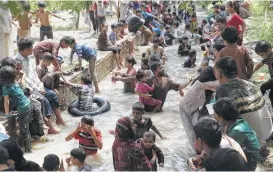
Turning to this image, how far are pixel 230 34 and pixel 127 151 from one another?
250 centimetres

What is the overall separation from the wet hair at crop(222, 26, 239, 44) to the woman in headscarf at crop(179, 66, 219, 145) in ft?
2.45

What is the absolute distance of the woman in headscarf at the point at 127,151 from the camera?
5008 mm

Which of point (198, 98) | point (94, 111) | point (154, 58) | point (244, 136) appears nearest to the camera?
point (244, 136)

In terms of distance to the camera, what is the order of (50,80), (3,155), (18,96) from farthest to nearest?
(50,80) < (18,96) < (3,155)

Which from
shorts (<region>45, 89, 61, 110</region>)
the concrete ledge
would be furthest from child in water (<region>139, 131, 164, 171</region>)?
the concrete ledge

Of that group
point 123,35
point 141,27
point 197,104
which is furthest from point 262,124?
point 141,27

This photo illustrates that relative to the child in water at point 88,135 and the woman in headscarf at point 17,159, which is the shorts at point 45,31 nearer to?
the child in water at point 88,135

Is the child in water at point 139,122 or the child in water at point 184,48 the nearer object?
the child in water at point 139,122

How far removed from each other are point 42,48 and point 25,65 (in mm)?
2135

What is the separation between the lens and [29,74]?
778 centimetres

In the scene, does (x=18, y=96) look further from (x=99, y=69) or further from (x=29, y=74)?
(x=99, y=69)

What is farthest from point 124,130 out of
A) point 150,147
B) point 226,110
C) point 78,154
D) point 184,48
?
point 184,48

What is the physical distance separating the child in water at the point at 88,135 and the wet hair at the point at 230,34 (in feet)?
7.13

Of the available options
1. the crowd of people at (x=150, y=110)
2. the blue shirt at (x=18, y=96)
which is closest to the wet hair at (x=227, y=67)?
the crowd of people at (x=150, y=110)
